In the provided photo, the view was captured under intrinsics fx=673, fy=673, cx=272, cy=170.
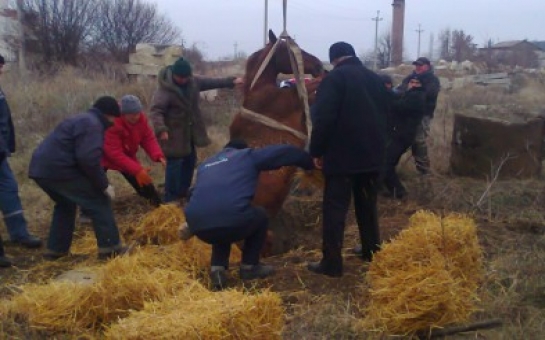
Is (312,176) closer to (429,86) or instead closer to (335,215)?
(335,215)

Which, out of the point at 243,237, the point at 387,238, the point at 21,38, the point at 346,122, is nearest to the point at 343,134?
the point at 346,122

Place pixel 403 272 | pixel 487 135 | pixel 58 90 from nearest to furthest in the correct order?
pixel 403 272 < pixel 487 135 < pixel 58 90

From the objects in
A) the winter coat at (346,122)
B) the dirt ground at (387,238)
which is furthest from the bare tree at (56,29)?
the winter coat at (346,122)

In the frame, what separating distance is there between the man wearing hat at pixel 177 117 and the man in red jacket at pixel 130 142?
0.62 ft

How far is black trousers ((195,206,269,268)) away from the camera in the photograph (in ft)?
15.4

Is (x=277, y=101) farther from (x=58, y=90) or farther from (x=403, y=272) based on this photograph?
(x=58, y=90)

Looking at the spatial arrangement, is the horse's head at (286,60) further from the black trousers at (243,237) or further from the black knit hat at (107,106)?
the black trousers at (243,237)

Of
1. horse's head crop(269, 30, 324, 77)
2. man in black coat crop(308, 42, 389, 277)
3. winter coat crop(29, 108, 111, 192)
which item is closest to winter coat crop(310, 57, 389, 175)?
man in black coat crop(308, 42, 389, 277)

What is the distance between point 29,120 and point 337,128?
10.2 m

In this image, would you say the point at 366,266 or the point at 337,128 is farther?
the point at 366,266

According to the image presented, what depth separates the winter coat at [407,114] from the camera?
8234 millimetres

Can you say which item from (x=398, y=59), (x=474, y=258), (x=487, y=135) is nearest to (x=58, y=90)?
(x=487, y=135)

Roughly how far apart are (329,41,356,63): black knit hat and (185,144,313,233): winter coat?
0.80 m

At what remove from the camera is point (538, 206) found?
24.6 feet
